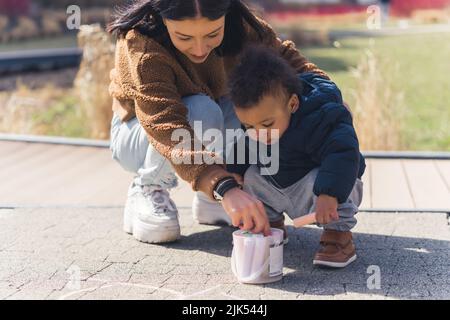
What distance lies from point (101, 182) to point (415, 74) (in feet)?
24.7

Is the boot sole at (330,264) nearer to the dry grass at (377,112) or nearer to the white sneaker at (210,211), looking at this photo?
the white sneaker at (210,211)

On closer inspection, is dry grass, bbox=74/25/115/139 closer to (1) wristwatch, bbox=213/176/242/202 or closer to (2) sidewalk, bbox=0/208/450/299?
(2) sidewalk, bbox=0/208/450/299

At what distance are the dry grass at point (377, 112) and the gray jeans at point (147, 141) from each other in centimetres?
217

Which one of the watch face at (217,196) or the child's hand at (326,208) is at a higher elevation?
the watch face at (217,196)

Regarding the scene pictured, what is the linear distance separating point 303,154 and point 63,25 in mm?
17878

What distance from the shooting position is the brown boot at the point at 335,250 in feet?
11.3

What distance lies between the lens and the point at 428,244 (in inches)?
148

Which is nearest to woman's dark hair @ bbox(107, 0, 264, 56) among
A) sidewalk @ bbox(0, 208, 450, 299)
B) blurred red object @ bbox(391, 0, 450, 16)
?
sidewalk @ bbox(0, 208, 450, 299)

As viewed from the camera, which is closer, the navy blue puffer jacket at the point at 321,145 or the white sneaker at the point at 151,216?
the navy blue puffer jacket at the point at 321,145

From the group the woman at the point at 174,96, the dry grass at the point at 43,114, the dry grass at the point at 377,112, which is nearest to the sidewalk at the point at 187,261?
the woman at the point at 174,96

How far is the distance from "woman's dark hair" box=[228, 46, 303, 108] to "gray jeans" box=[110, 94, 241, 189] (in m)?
0.44

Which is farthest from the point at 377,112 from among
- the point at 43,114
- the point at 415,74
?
the point at 415,74

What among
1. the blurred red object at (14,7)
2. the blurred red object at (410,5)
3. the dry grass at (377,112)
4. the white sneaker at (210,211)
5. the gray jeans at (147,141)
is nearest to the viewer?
the gray jeans at (147,141)
